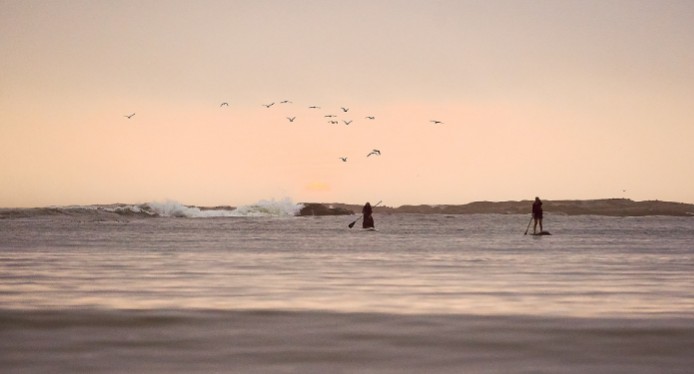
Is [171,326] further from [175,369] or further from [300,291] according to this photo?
[300,291]

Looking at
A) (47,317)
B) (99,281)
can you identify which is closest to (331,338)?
(47,317)

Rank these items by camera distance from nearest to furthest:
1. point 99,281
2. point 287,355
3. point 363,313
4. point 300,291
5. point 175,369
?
point 175,369, point 287,355, point 363,313, point 300,291, point 99,281

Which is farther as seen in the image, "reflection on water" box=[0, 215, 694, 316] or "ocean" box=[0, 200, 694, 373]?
"reflection on water" box=[0, 215, 694, 316]

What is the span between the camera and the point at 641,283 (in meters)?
16.7

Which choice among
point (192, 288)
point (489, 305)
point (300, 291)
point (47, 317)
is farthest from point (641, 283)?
point (47, 317)

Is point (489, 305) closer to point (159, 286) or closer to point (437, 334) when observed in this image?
point (437, 334)

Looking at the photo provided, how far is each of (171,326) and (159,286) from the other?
208 inches

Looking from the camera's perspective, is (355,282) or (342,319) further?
(355,282)

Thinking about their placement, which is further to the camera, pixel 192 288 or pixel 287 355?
pixel 192 288

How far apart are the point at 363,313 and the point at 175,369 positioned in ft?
12.8

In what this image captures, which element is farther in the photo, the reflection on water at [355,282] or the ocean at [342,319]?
the reflection on water at [355,282]

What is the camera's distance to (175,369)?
25.2ft

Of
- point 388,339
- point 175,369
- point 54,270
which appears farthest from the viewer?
point 54,270

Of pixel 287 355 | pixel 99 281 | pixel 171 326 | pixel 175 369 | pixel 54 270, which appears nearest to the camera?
pixel 175 369
